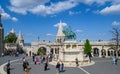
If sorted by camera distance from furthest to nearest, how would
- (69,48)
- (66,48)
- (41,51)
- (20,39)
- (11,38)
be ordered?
(20,39) < (11,38) < (41,51) < (66,48) < (69,48)

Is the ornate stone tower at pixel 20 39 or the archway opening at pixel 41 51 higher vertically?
the ornate stone tower at pixel 20 39

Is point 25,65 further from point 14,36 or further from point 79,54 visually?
point 14,36

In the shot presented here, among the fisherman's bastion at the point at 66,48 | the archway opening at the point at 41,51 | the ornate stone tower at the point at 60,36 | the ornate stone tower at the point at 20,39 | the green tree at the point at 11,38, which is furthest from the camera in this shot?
the ornate stone tower at the point at 20,39

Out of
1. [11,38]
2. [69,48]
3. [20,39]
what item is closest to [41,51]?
[11,38]

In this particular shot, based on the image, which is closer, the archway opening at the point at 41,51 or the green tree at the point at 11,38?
the archway opening at the point at 41,51

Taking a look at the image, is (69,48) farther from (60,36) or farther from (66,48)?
(60,36)

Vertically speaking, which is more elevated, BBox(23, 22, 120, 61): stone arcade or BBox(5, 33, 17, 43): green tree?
BBox(5, 33, 17, 43): green tree

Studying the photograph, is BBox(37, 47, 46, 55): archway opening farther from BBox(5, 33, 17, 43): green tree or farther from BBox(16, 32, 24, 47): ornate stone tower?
BBox(5, 33, 17, 43): green tree

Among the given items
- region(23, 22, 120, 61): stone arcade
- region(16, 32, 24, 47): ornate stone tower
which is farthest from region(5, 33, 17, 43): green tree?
region(23, 22, 120, 61): stone arcade

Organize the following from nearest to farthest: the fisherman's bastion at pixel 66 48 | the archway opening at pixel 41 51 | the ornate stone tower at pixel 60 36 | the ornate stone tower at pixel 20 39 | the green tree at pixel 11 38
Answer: the fisherman's bastion at pixel 66 48
the archway opening at pixel 41 51
the ornate stone tower at pixel 60 36
the green tree at pixel 11 38
the ornate stone tower at pixel 20 39

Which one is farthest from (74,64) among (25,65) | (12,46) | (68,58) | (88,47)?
(12,46)

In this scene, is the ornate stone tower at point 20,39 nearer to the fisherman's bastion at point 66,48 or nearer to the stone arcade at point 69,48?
the fisherman's bastion at point 66,48

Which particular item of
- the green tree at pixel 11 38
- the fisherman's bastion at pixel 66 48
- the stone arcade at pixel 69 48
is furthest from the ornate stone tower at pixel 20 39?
the stone arcade at pixel 69 48

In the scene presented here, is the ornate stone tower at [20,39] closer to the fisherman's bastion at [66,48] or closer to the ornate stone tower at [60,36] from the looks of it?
the fisherman's bastion at [66,48]
